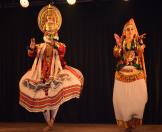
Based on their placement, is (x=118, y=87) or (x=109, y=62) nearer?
(x=118, y=87)

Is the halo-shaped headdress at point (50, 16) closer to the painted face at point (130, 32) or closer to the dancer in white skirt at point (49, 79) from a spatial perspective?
the dancer in white skirt at point (49, 79)

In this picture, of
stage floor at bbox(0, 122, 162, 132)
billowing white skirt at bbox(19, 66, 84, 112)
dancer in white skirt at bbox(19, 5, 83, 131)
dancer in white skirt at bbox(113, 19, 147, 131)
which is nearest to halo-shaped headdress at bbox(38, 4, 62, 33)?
dancer in white skirt at bbox(19, 5, 83, 131)

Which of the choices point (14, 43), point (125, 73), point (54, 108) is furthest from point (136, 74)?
point (14, 43)

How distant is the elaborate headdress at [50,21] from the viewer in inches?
288

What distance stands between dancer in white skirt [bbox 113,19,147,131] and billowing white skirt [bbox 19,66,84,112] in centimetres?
75

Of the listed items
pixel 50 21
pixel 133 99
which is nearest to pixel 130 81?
pixel 133 99

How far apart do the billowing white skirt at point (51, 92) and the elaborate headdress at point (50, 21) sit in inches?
27.6

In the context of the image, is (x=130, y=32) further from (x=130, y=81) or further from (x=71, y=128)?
(x=71, y=128)

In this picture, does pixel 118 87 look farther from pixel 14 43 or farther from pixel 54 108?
pixel 14 43

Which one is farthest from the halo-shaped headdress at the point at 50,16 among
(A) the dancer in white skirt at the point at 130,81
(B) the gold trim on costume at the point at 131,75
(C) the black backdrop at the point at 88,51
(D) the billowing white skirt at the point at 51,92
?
(B) the gold trim on costume at the point at 131,75

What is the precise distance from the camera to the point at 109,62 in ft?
28.3

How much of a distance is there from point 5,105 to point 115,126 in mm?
2581

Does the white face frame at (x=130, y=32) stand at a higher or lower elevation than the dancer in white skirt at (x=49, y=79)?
higher

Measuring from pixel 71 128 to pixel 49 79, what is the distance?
1.15m
